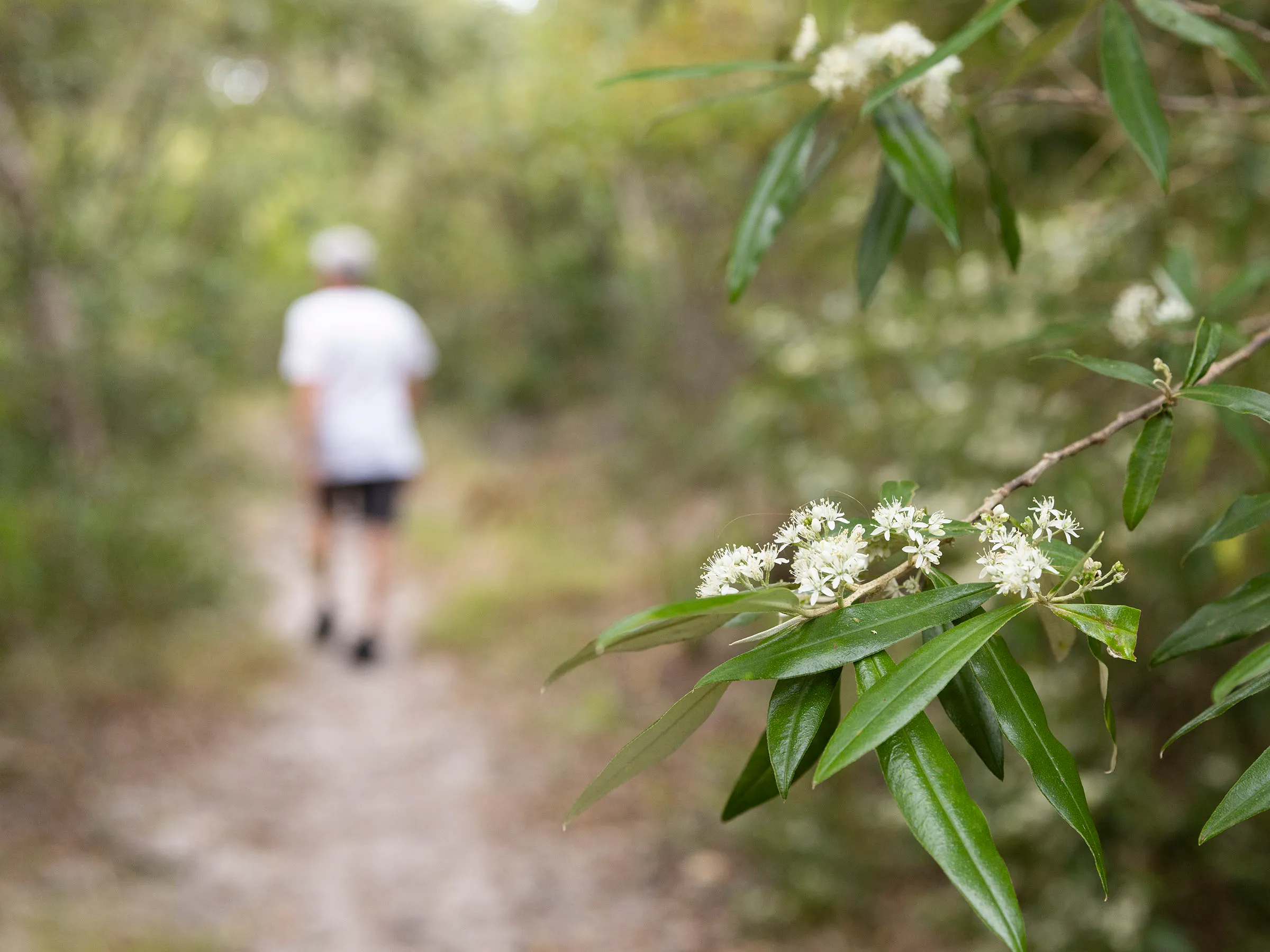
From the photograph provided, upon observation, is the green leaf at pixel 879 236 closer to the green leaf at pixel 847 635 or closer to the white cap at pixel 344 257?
the green leaf at pixel 847 635

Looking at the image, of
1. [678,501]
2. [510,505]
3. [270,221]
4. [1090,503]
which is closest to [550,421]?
[510,505]

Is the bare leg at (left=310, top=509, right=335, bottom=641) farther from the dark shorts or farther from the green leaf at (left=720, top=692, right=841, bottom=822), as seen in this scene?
the green leaf at (left=720, top=692, right=841, bottom=822)

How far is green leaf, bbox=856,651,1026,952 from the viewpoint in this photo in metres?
0.61

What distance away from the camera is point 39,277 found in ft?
13.8

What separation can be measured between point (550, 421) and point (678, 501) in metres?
3.61

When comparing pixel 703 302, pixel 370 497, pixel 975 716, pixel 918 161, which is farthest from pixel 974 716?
pixel 703 302

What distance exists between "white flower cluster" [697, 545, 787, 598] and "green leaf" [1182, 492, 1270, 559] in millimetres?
340

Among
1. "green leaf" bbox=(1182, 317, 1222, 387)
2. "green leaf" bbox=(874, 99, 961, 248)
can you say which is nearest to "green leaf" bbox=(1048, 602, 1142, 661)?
"green leaf" bbox=(1182, 317, 1222, 387)

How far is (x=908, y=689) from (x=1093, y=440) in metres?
0.25

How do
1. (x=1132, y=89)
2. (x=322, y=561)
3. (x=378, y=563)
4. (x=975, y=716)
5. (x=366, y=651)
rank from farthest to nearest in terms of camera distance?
1. (x=366, y=651)
2. (x=378, y=563)
3. (x=322, y=561)
4. (x=1132, y=89)
5. (x=975, y=716)

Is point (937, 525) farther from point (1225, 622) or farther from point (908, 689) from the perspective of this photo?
point (1225, 622)

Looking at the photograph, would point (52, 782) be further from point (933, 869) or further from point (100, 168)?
point (933, 869)

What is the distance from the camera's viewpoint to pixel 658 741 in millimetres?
747

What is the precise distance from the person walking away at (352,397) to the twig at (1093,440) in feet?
13.0
